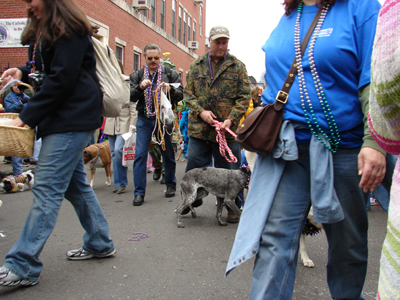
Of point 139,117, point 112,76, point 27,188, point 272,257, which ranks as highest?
point 112,76

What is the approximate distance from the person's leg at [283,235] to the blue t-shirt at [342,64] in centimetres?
21

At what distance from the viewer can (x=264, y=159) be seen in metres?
1.89

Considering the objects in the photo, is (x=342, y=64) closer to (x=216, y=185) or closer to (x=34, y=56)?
(x=34, y=56)

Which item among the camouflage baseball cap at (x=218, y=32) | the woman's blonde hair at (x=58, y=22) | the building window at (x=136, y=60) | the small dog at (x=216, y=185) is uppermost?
the building window at (x=136, y=60)

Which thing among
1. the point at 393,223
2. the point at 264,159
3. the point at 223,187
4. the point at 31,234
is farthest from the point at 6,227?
the point at 393,223

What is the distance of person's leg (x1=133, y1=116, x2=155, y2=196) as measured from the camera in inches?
211

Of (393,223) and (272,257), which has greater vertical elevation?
(393,223)

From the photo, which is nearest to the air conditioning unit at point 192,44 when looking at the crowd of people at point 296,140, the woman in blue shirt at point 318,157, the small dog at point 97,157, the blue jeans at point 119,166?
the small dog at point 97,157

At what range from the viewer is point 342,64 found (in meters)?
1.68

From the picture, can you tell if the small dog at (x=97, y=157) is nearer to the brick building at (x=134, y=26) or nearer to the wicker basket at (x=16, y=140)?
the brick building at (x=134, y=26)

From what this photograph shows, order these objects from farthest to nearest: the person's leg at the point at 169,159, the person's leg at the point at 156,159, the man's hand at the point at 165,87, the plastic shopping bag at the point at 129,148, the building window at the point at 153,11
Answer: the building window at the point at 153,11
the person's leg at the point at 156,159
the plastic shopping bag at the point at 129,148
the person's leg at the point at 169,159
the man's hand at the point at 165,87

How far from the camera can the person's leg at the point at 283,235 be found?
1.69 m

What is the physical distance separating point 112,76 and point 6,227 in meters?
2.57

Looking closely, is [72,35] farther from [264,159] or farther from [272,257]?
[272,257]
